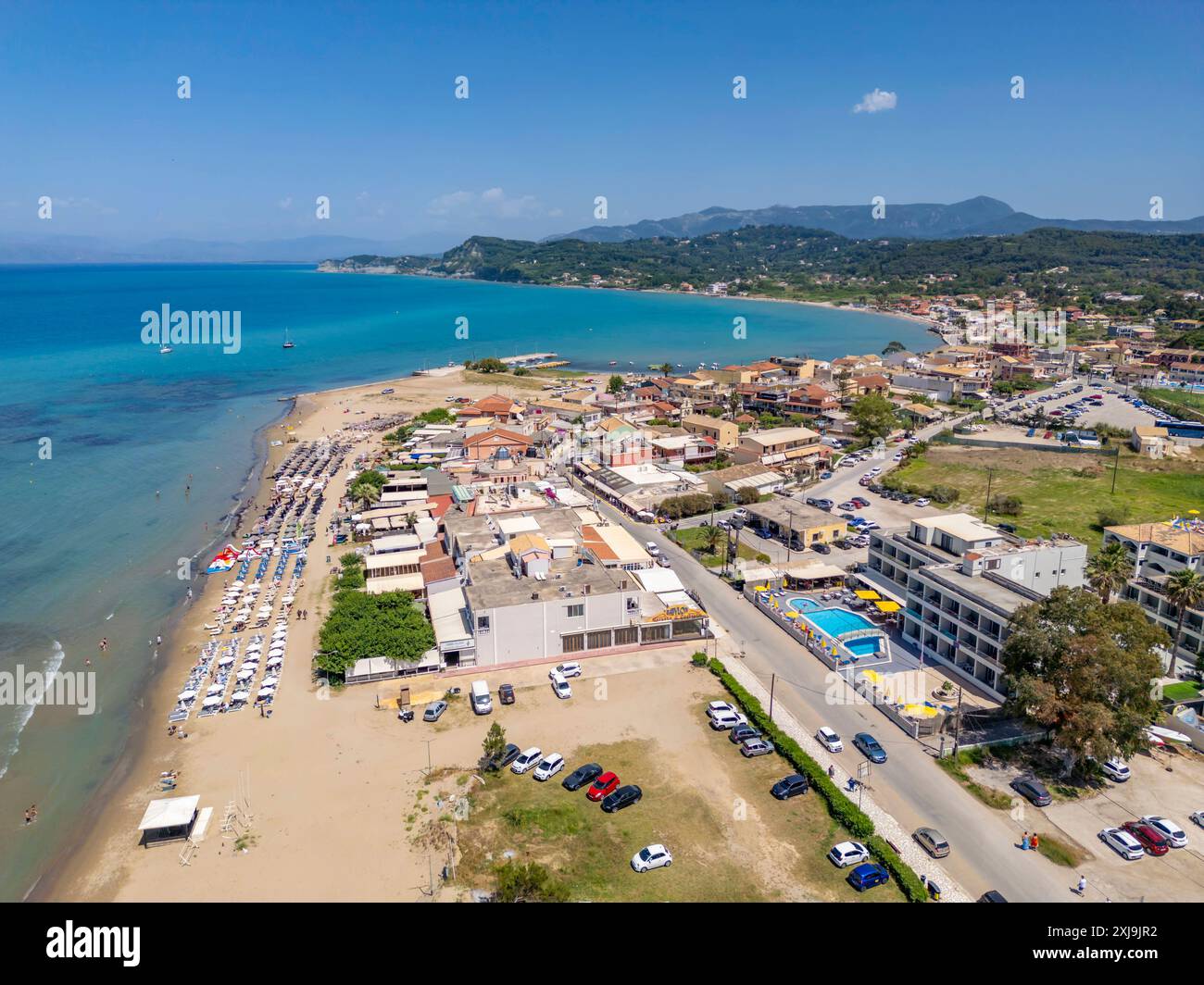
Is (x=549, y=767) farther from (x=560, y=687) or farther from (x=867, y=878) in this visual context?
(x=867, y=878)

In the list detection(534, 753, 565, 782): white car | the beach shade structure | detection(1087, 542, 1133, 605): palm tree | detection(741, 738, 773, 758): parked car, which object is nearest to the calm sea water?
the beach shade structure

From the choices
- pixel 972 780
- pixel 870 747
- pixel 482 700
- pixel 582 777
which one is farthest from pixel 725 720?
pixel 482 700

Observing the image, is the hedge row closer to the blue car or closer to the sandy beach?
the blue car

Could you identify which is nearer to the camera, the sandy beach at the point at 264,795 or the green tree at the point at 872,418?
the sandy beach at the point at 264,795

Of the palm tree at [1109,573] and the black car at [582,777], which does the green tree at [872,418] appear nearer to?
the palm tree at [1109,573]

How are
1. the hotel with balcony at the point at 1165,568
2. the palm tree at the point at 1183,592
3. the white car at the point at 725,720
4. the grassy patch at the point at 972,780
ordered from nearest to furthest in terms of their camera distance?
the grassy patch at the point at 972,780 < the white car at the point at 725,720 < the palm tree at the point at 1183,592 < the hotel with balcony at the point at 1165,568

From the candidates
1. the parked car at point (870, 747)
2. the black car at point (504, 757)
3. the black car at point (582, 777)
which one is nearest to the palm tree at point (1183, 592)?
the parked car at point (870, 747)
